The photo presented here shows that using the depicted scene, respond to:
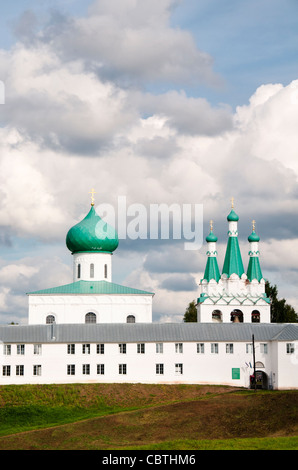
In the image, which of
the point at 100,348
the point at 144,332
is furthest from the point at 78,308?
the point at 144,332

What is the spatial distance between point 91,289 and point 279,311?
24737mm

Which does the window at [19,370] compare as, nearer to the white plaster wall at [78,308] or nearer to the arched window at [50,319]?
the white plaster wall at [78,308]

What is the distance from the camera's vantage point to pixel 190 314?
8494cm

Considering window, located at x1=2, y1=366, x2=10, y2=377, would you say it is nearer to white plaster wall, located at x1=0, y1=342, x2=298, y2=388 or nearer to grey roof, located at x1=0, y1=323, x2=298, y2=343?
white plaster wall, located at x1=0, y1=342, x2=298, y2=388

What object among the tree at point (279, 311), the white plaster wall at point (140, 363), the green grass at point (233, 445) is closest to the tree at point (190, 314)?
the tree at point (279, 311)

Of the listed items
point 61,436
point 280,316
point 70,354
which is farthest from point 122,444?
point 280,316

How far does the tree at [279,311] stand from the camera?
2899 inches

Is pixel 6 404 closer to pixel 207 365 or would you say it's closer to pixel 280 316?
pixel 207 365

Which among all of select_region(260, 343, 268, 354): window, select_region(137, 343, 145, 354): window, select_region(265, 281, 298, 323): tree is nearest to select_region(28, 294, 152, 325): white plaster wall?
select_region(137, 343, 145, 354): window

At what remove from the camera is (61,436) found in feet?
99.3

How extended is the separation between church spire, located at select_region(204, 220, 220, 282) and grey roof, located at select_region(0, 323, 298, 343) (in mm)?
14935

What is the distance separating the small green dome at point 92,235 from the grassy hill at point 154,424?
55.8 ft

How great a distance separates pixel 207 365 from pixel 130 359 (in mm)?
5289

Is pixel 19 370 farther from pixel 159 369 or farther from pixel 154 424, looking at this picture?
pixel 154 424
